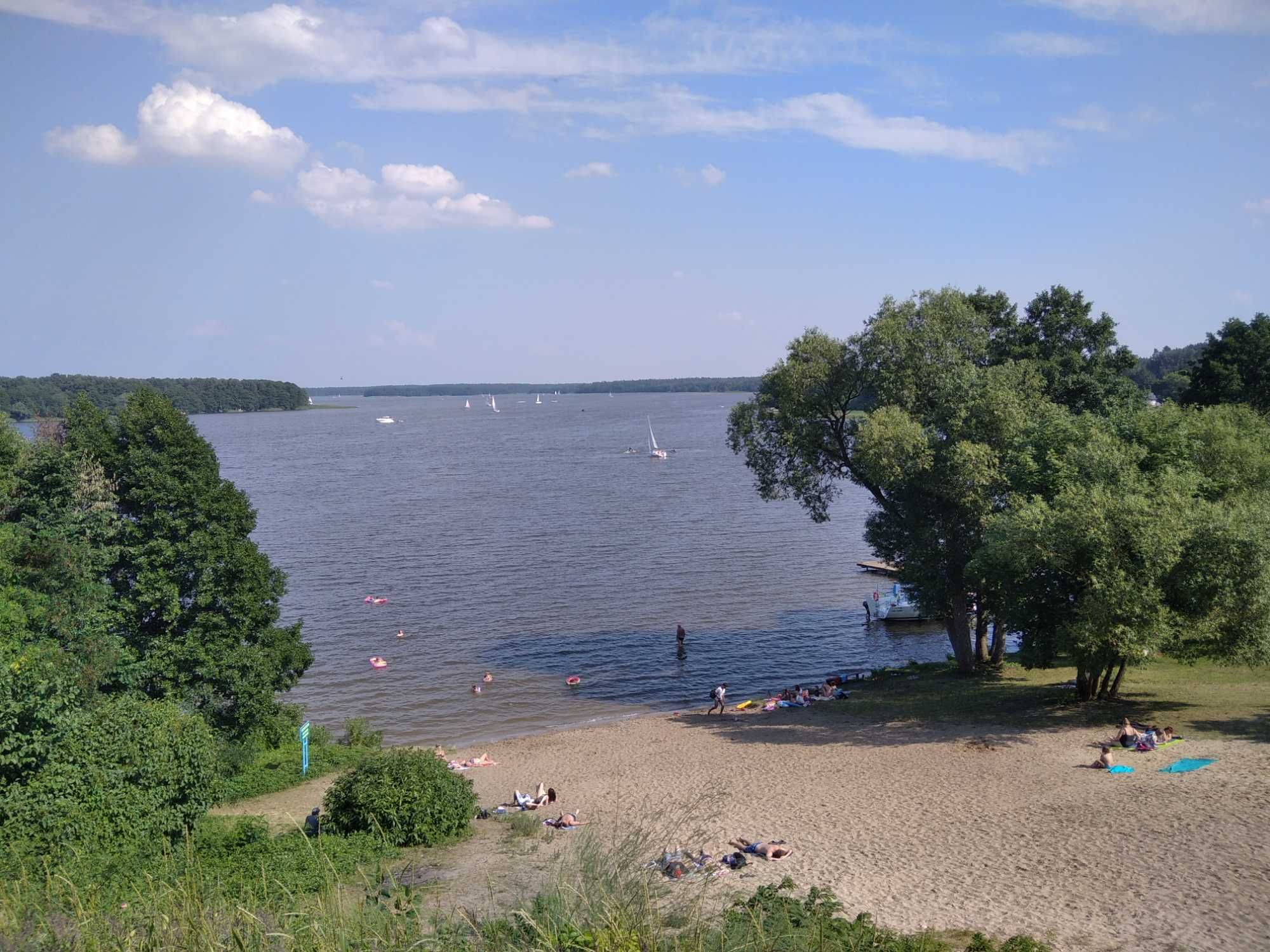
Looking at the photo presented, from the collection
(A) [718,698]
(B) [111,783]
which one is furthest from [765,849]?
(A) [718,698]

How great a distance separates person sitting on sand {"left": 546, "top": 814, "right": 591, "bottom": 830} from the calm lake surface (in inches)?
385

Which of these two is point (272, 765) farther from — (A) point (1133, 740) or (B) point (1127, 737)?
(A) point (1133, 740)

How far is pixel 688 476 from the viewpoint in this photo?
332 ft

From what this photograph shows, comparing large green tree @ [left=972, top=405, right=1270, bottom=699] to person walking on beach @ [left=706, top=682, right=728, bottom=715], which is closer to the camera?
large green tree @ [left=972, top=405, right=1270, bottom=699]

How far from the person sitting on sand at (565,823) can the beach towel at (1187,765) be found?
12.9m

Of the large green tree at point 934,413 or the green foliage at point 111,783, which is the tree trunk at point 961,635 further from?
the green foliage at point 111,783

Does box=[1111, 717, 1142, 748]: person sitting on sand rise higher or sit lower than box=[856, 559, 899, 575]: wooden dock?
higher

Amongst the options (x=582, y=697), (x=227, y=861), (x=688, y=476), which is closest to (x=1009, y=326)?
(x=582, y=697)

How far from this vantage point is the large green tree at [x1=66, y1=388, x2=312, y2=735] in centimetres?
2514

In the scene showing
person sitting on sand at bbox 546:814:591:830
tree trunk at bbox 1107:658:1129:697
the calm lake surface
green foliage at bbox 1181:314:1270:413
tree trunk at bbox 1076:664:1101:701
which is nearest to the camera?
person sitting on sand at bbox 546:814:591:830

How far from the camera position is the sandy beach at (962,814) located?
14547mm

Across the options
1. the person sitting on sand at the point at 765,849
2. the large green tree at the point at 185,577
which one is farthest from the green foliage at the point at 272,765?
the person sitting on sand at the point at 765,849

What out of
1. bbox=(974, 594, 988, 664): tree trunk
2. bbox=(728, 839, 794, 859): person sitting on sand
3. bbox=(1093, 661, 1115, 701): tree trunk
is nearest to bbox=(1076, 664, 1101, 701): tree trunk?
bbox=(1093, 661, 1115, 701): tree trunk

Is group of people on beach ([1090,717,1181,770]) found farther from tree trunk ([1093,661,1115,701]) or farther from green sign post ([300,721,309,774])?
green sign post ([300,721,309,774])
